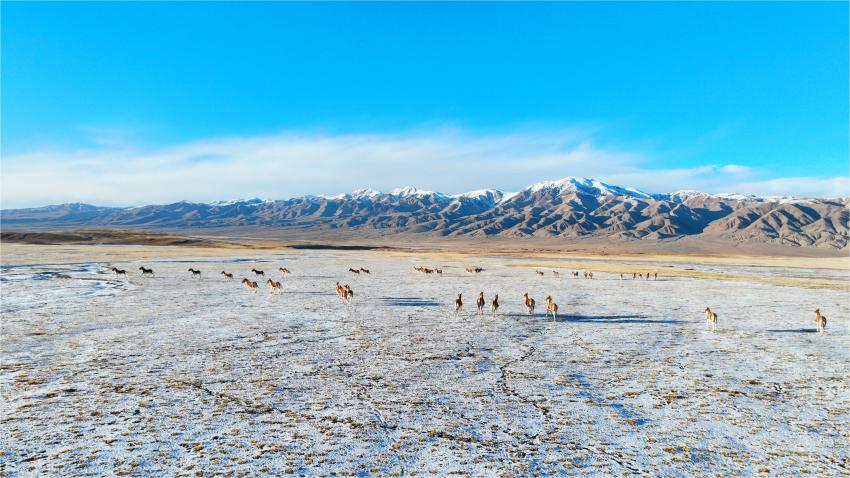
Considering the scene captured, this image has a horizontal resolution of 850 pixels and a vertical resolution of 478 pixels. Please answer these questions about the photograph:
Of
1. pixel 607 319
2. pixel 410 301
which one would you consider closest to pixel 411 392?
pixel 607 319

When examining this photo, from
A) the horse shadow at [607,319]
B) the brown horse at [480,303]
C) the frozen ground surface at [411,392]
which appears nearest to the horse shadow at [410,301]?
the frozen ground surface at [411,392]

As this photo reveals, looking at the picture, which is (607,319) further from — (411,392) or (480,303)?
(411,392)

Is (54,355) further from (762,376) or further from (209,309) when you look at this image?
(762,376)

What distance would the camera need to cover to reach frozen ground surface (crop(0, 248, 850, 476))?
7.72 meters

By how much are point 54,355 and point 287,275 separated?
1037 inches

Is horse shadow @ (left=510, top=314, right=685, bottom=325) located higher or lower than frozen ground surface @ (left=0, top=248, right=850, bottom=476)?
lower

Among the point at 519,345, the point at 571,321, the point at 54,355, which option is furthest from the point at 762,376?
the point at 54,355

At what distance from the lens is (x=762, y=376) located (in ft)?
41.5

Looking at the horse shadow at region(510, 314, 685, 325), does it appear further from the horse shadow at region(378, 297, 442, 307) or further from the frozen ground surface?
the horse shadow at region(378, 297, 442, 307)

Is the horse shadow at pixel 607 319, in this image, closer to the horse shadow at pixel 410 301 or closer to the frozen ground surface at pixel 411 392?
the frozen ground surface at pixel 411 392

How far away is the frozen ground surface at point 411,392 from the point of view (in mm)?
7719

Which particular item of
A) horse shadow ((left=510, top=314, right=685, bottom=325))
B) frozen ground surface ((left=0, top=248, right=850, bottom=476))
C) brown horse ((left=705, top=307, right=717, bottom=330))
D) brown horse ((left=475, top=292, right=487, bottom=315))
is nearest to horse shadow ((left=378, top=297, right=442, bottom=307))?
frozen ground surface ((left=0, top=248, right=850, bottom=476))

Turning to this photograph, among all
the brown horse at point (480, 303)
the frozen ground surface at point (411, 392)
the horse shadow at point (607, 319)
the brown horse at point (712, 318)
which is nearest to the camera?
the frozen ground surface at point (411, 392)

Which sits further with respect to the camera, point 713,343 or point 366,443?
point 713,343
